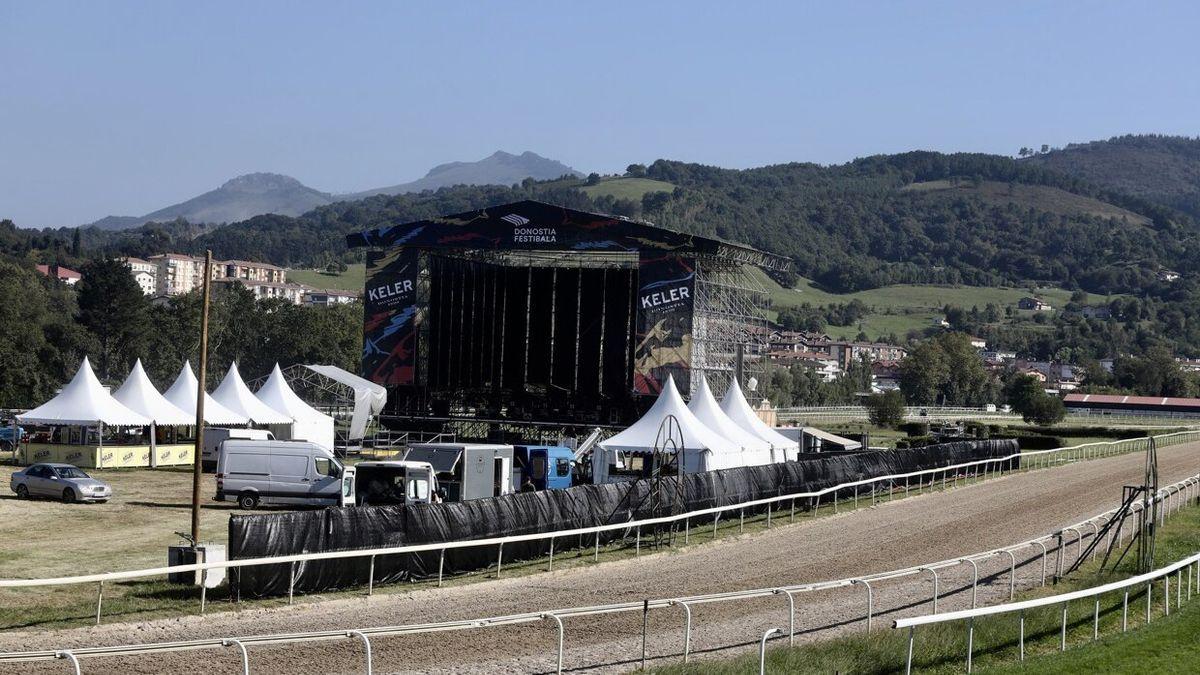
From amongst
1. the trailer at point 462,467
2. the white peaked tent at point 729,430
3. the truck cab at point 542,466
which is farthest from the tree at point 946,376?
the trailer at point 462,467

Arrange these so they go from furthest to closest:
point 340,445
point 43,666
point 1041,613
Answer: point 340,445, point 1041,613, point 43,666

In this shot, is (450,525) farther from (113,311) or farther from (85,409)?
(113,311)

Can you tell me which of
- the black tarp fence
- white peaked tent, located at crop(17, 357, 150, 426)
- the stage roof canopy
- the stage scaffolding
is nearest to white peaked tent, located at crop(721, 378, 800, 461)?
the black tarp fence

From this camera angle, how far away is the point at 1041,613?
19.2m

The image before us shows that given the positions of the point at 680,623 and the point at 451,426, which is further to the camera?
the point at 451,426

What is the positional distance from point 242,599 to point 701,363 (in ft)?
149

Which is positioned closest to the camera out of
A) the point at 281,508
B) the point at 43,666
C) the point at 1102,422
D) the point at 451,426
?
the point at 43,666

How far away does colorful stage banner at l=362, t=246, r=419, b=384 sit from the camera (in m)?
67.5

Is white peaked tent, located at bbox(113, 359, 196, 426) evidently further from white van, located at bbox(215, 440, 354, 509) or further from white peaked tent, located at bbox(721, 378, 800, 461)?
white peaked tent, located at bbox(721, 378, 800, 461)

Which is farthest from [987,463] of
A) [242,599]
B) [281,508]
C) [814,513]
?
[242,599]

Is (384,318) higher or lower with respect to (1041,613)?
higher

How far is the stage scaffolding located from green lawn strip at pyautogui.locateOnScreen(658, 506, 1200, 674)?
4355cm

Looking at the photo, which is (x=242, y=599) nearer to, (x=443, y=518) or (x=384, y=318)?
(x=443, y=518)

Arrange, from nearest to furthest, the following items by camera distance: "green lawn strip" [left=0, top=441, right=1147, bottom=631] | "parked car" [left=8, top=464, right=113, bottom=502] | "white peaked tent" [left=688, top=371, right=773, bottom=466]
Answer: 1. "green lawn strip" [left=0, top=441, right=1147, bottom=631]
2. "parked car" [left=8, top=464, right=113, bottom=502]
3. "white peaked tent" [left=688, top=371, right=773, bottom=466]
